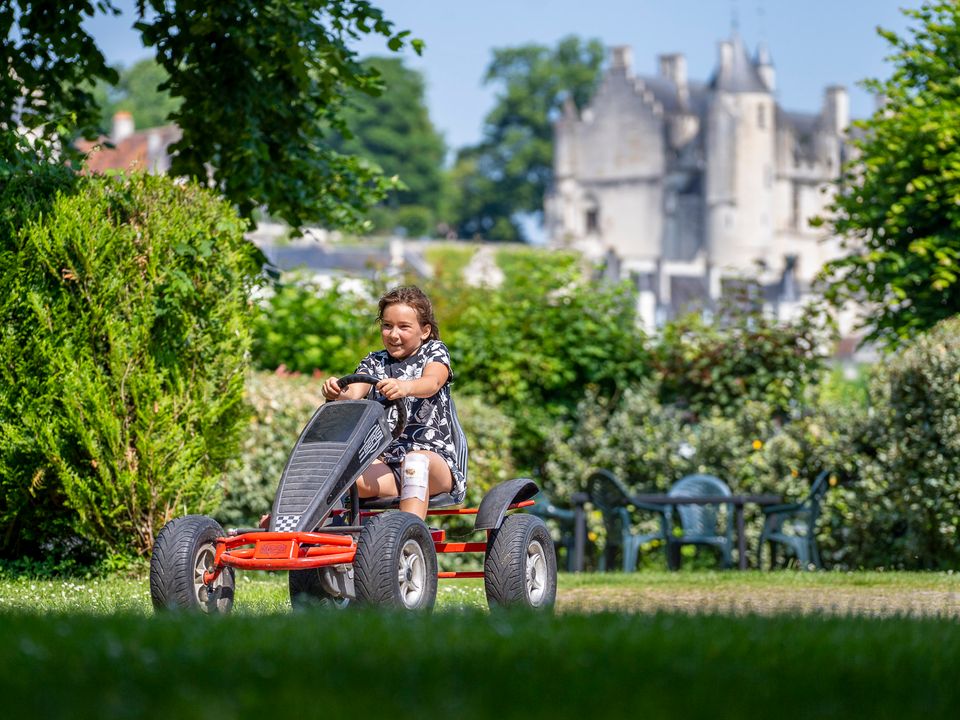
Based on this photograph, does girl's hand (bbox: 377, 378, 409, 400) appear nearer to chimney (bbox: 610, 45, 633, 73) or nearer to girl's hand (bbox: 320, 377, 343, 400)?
girl's hand (bbox: 320, 377, 343, 400)

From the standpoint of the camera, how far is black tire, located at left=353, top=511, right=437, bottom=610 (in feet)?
20.6

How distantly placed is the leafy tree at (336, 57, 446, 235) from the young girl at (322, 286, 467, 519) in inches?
4046

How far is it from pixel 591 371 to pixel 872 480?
4.24 m

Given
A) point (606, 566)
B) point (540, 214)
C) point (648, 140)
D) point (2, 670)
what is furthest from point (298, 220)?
point (540, 214)

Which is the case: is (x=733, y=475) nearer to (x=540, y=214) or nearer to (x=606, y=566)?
(x=606, y=566)

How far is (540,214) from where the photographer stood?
123 m

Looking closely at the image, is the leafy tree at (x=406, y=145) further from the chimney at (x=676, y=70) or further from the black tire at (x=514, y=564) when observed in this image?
the black tire at (x=514, y=564)

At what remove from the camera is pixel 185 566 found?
6.55 metres

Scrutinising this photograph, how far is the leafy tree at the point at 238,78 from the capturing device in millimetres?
12016

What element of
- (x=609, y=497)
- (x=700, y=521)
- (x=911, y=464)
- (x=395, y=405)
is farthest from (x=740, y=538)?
(x=395, y=405)

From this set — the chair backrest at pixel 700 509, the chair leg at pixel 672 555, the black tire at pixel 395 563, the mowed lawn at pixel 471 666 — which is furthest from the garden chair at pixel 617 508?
the mowed lawn at pixel 471 666

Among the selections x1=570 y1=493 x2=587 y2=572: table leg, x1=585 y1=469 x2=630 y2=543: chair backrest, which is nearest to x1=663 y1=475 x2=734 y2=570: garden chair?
x1=585 y1=469 x2=630 y2=543: chair backrest

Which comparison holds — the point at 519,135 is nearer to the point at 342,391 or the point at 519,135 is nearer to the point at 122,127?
the point at 122,127

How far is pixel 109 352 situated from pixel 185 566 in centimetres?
329
